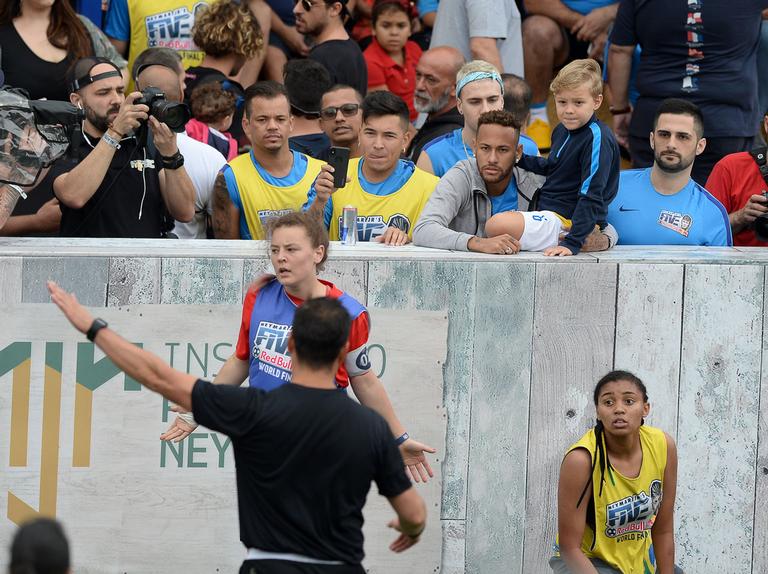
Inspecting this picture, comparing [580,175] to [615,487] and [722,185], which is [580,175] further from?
[615,487]

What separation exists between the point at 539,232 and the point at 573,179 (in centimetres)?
39

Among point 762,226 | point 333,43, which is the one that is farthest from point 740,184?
point 333,43

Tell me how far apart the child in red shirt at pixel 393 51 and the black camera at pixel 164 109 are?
297 centimetres

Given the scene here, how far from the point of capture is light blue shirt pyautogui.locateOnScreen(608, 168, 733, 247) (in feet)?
22.9

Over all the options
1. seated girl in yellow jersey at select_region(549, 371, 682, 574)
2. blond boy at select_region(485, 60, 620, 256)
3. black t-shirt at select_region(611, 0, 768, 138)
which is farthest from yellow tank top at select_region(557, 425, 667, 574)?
black t-shirt at select_region(611, 0, 768, 138)

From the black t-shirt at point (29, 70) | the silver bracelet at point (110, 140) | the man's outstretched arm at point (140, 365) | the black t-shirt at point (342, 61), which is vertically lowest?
the man's outstretched arm at point (140, 365)

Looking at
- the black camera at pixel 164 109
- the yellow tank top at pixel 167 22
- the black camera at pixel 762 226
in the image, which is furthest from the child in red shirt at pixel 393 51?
the black camera at pixel 762 226

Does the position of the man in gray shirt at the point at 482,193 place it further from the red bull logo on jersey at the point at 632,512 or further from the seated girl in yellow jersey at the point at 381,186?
the red bull logo on jersey at the point at 632,512

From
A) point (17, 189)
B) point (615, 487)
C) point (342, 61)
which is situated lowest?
point (615, 487)

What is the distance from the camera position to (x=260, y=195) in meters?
7.04

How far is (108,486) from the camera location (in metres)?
6.11

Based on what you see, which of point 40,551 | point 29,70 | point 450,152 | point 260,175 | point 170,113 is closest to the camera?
point 40,551

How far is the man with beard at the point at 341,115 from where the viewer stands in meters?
7.73

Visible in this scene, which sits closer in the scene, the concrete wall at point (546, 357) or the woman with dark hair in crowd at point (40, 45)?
the concrete wall at point (546, 357)
